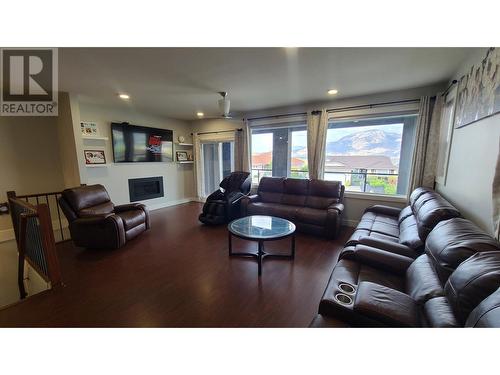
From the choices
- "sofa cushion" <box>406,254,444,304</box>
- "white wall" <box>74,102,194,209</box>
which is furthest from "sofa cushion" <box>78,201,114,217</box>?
"sofa cushion" <box>406,254,444,304</box>

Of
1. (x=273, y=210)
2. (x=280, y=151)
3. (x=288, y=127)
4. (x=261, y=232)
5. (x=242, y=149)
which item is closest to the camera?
(x=261, y=232)

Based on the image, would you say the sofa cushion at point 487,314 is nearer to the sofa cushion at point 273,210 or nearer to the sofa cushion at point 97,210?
the sofa cushion at point 273,210

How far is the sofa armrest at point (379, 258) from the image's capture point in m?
1.55

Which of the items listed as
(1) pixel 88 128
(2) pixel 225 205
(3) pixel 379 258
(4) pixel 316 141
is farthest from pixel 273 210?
(1) pixel 88 128

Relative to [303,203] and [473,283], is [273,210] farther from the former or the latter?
[473,283]

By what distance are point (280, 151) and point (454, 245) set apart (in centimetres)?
382

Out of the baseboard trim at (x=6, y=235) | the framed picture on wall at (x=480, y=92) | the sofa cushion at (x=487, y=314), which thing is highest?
the framed picture on wall at (x=480, y=92)

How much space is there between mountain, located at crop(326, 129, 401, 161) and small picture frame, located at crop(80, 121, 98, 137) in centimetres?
487

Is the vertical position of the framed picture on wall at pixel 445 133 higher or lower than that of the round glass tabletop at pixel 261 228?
higher

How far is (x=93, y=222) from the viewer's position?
277cm

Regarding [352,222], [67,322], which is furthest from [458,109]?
[67,322]

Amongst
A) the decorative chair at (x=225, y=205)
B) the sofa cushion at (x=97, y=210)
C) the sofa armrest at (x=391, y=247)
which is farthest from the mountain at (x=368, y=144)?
the sofa cushion at (x=97, y=210)

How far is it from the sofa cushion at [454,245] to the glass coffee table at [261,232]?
1.30m
